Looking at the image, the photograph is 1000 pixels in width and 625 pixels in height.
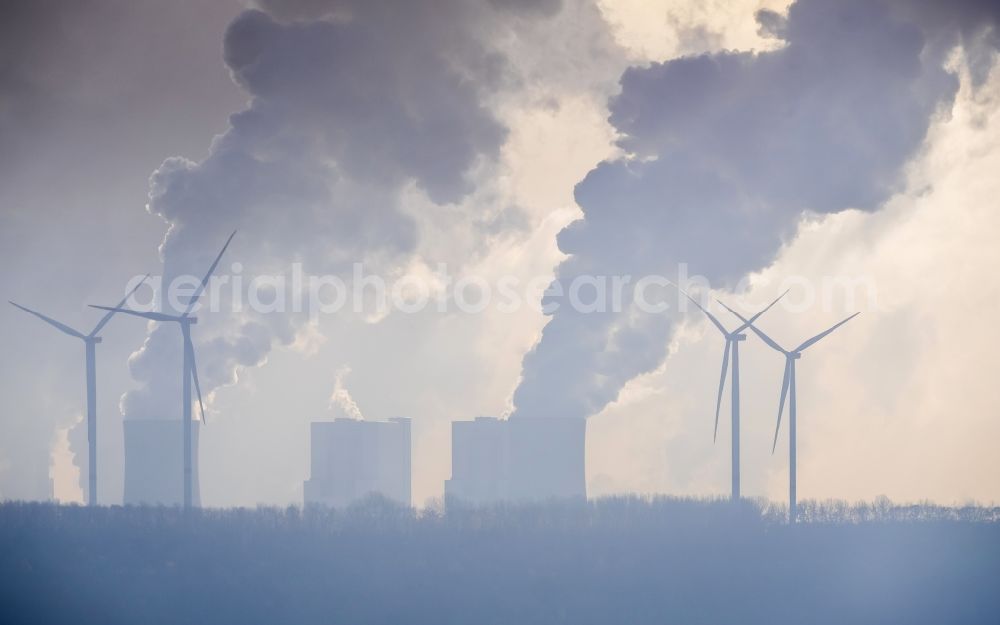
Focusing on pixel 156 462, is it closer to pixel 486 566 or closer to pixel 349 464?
pixel 349 464

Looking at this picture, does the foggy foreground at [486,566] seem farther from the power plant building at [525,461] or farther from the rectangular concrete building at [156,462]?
the rectangular concrete building at [156,462]

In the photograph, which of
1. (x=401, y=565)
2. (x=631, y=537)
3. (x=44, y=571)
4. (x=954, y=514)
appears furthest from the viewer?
(x=954, y=514)

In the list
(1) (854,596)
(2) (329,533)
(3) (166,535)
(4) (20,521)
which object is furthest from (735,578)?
(4) (20,521)

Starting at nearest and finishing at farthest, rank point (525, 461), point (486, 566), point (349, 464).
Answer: point (486, 566), point (525, 461), point (349, 464)

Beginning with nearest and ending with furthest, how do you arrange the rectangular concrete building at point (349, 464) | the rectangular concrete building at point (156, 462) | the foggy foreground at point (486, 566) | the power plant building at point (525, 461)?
the foggy foreground at point (486, 566) < the power plant building at point (525, 461) < the rectangular concrete building at point (156, 462) < the rectangular concrete building at point (349, 464)

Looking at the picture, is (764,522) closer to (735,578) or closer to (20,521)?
(735,578)

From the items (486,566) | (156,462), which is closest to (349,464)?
(156,462)

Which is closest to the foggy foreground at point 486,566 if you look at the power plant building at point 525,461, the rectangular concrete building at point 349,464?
the power plant building at point 525,461
